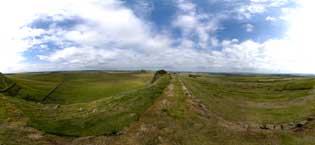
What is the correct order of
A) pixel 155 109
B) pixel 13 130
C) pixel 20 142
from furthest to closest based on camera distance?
pixel 155 109 → pixel 13 130 → pixel 20 142

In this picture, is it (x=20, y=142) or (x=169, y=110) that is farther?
(x=169, y=110)

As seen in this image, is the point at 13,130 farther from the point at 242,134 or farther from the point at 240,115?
the point at 240,115

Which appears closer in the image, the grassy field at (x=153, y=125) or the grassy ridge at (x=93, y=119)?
the grassy field at (x=153, y=125)

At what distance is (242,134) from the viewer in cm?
2183

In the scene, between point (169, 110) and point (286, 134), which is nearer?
point (286, 134)

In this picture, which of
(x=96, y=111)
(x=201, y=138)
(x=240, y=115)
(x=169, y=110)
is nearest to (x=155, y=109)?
(x=169, y=110)

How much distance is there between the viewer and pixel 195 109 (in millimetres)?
29094

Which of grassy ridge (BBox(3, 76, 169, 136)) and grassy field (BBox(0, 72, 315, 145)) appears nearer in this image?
grassy field (BBox(0, 72, 315, 145))

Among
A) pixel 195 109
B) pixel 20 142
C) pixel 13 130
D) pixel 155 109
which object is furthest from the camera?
pixel 195 109

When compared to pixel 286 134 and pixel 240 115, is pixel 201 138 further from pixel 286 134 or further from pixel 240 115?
pixel 240 115

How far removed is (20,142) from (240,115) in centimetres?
2331

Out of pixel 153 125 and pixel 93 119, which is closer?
pixel 153 125

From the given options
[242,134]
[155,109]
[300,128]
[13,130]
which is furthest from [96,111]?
[300,128]

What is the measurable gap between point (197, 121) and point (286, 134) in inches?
303
